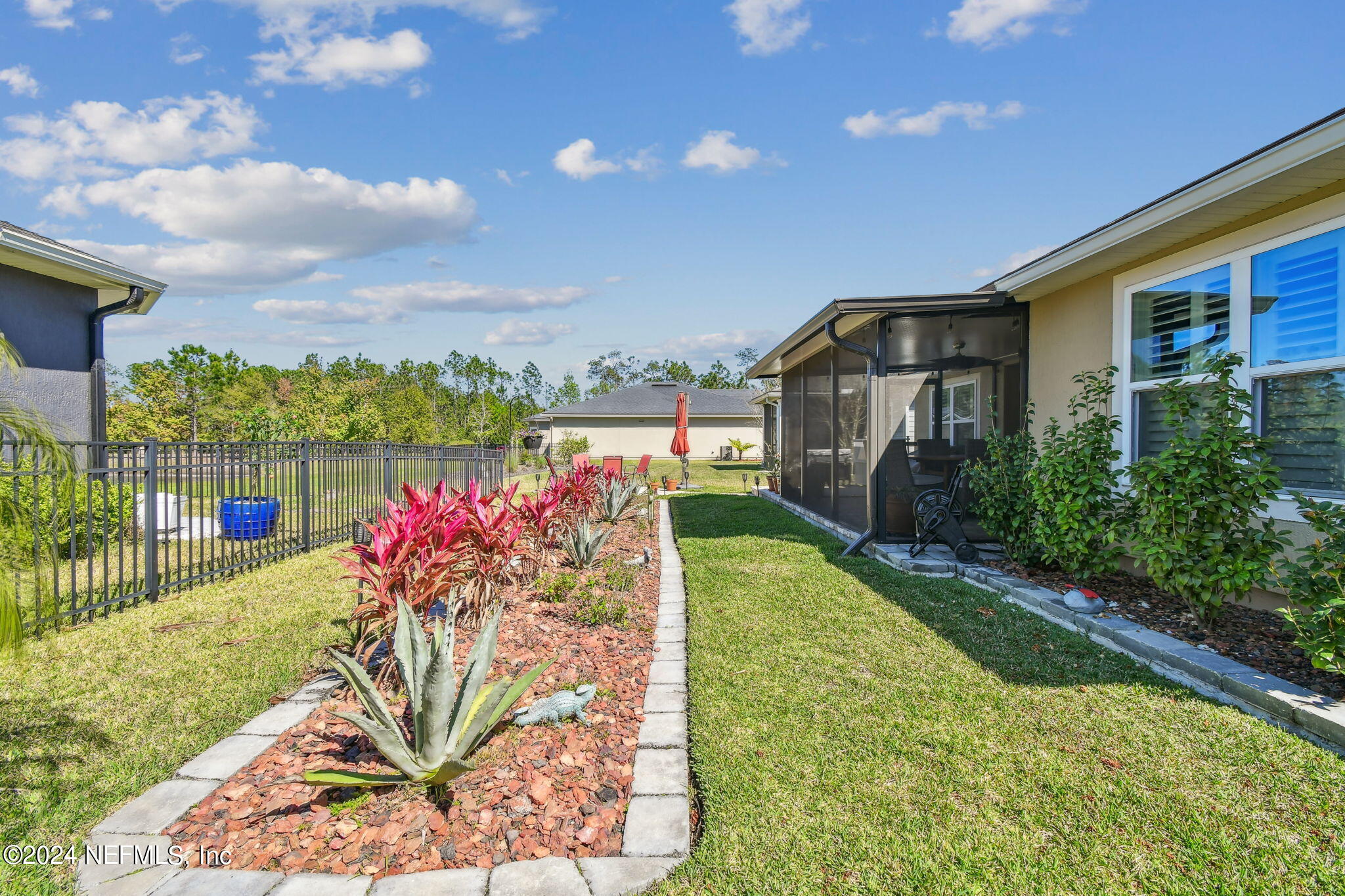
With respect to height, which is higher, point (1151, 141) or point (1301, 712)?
point (1151, 141)

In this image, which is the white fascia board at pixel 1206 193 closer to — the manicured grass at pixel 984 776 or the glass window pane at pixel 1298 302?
the glass window pane at pixel 1298 302

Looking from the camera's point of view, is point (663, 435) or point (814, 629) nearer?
point (814, 629)

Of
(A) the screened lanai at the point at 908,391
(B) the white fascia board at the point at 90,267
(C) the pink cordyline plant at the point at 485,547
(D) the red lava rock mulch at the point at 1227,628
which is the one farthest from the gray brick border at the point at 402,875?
(B) the white fascia board at the point at 90,267

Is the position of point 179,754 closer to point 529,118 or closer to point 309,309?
point 529,118

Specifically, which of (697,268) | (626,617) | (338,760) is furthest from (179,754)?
(697,268)

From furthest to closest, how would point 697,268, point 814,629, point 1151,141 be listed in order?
point 697,268
point 1151,141
point 814,629

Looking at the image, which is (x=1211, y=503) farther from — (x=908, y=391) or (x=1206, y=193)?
(x=908, y=391)

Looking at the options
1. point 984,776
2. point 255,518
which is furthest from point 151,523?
point 984,776

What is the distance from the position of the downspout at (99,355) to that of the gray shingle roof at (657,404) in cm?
2416

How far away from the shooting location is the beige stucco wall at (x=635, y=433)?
105 feet

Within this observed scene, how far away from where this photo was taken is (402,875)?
73.0 inches

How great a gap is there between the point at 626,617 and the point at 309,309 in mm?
45357

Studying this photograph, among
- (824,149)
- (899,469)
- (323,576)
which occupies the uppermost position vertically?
(824,149)

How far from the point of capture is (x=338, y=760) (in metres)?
2.50
